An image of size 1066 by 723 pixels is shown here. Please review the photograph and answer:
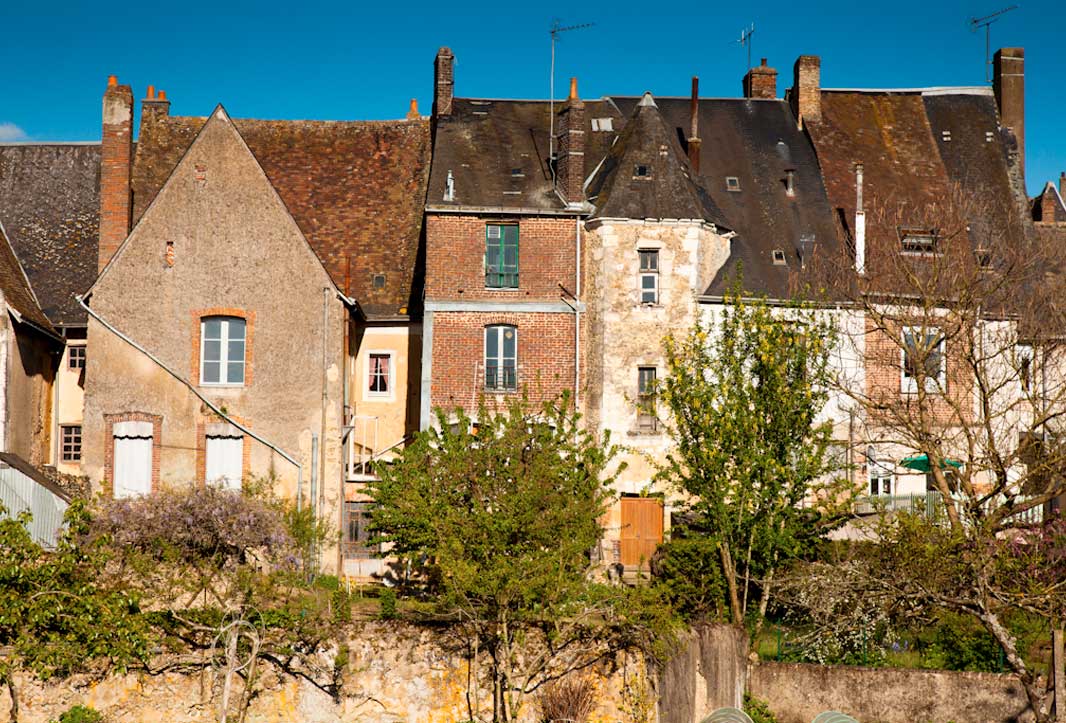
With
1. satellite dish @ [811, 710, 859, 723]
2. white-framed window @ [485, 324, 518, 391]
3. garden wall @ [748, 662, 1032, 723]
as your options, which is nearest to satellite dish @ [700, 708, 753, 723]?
satellite dish @ [811, 710, 859, 723]

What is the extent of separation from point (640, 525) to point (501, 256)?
21.4 feet

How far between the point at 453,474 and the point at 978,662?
9.15 m

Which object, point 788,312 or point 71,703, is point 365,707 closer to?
point 71,703

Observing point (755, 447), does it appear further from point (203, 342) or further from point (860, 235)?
point (203, 342)

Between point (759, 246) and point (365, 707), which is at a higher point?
point (759, 246)

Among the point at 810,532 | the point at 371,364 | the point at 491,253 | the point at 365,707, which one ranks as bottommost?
the point at 365,707

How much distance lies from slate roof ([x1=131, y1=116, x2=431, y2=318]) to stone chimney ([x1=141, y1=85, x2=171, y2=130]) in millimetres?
141

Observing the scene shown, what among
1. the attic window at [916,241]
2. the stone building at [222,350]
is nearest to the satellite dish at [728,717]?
the stone building at [222,350]

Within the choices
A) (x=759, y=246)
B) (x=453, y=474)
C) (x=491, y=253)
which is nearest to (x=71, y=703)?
(x=453, y=474)

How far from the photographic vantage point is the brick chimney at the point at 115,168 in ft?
95.9

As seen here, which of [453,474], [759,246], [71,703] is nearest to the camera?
[71,703]

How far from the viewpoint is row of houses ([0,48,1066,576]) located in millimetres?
26750

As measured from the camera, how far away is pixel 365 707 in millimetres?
20766

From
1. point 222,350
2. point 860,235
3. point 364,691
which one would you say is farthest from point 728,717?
point 860,235
